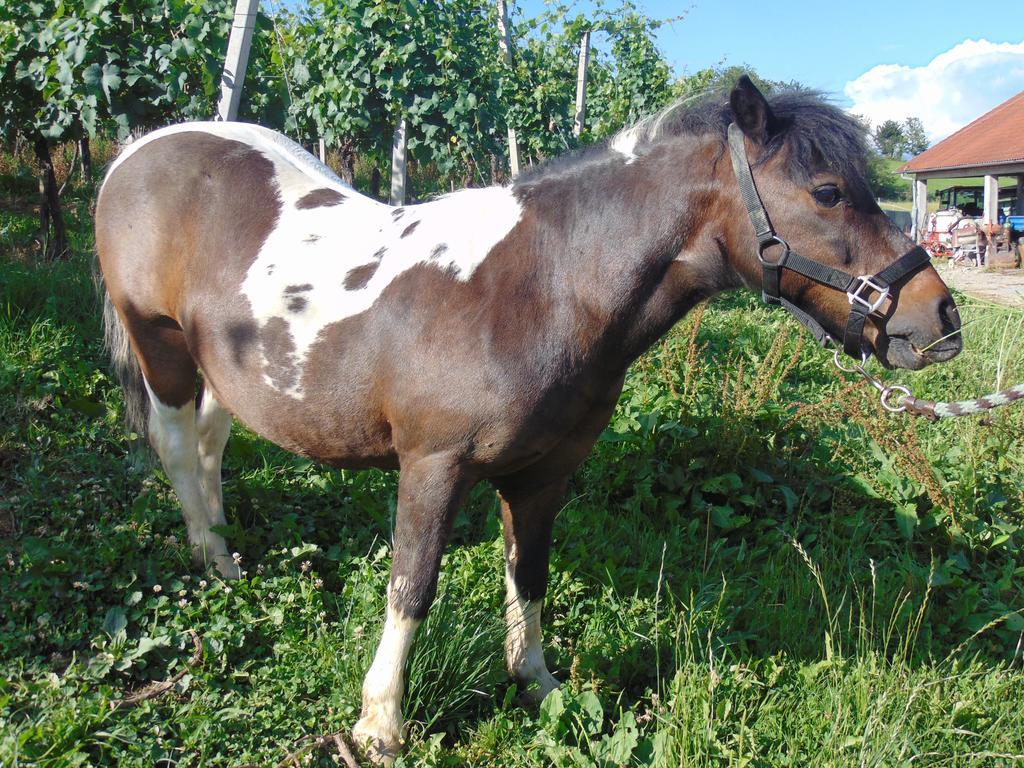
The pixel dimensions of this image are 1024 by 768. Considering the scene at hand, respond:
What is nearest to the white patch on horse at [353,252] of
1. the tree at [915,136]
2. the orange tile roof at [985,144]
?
the orange tile roof at [985,144]

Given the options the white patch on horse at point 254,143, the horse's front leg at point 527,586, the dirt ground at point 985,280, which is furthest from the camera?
the dirt ground at point 985,280

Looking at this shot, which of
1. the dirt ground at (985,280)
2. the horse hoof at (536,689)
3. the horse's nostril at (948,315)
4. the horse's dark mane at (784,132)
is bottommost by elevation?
the horse hoof at (536,689)

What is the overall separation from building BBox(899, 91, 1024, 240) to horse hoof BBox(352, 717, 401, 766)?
68.2 feet

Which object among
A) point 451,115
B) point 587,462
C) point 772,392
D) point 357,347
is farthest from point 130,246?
point 451,115

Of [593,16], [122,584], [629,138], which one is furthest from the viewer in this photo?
[593,16]

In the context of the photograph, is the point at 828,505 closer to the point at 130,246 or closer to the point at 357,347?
the point at 357,347

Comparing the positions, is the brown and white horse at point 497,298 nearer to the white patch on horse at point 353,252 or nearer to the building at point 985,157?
the white patch on horse at point 353,252

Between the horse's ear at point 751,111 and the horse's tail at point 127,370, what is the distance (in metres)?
2.86

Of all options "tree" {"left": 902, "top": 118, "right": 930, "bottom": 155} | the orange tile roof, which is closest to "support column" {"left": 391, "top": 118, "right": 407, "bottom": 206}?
the orange tile roof

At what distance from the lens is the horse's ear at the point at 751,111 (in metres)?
2.00

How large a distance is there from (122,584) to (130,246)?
1376 mm

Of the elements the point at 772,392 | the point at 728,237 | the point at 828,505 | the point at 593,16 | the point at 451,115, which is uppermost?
the point at 593,16

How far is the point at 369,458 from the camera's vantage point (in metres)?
2.59

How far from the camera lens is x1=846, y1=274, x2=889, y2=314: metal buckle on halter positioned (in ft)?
6.54
